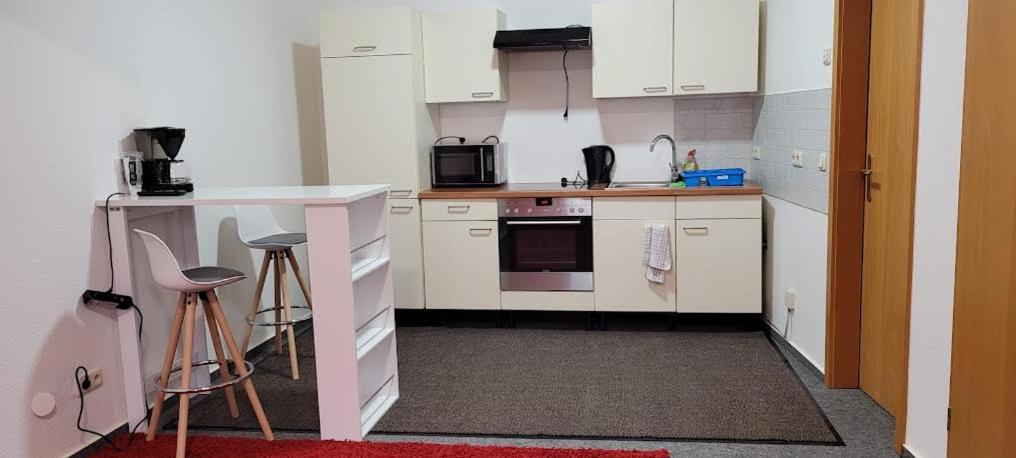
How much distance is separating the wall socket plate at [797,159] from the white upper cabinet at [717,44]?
70 centimetres

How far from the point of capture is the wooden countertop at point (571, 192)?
449 cm

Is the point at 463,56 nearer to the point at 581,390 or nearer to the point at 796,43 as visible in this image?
the point at 796,43

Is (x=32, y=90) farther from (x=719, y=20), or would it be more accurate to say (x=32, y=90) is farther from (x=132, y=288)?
(x=719, y=20)

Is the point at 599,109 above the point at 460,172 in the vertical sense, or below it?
above

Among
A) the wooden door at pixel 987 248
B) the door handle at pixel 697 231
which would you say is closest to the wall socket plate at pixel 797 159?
the door handle at pixel 697 231

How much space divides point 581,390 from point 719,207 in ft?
4.89

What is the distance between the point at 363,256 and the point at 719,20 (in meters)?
2.56

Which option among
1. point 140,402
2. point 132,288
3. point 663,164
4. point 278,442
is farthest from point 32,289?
point 663,164

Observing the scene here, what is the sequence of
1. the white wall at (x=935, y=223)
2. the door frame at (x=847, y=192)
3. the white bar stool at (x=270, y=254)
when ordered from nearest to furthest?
the white wall at (x=935, y=223) → the door frame at (x=847, y=192) → the white bar stool at (x=270, y=254)

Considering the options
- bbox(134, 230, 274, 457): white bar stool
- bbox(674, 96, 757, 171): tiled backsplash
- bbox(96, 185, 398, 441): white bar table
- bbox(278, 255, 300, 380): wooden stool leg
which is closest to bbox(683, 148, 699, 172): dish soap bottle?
bbox(674, 96, 757, 171): tiled backsplash

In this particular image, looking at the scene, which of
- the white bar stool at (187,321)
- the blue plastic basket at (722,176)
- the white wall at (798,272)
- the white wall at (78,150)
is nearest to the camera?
the white wall at (78,150)

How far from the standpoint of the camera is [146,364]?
342 centimetres

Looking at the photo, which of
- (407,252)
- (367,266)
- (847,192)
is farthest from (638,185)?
(367,266)

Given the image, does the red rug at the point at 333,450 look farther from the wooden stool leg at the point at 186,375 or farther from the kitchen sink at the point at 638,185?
the kitchen sink at the point at 638,185
